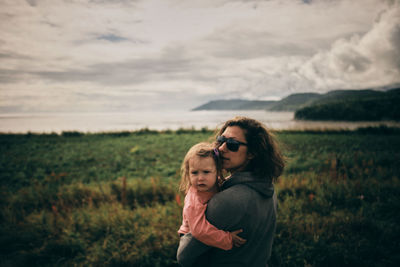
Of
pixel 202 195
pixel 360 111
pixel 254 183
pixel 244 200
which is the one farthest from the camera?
pixel 360 111

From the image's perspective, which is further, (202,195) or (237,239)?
(202,195)

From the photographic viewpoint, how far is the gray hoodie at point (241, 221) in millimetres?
1469

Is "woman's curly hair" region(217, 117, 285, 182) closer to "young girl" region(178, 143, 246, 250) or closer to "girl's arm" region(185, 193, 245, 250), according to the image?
"young girl" region(178, 143, 246, 250)

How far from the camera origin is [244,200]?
57.9 inches

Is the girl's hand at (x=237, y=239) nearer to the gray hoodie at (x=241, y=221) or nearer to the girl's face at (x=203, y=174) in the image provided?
the gray hoodie at (x=241, y=221)

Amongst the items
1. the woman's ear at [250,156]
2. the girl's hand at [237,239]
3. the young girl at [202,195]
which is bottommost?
the girl's hand at [237,239]

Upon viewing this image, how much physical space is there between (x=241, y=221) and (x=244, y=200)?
170 mm

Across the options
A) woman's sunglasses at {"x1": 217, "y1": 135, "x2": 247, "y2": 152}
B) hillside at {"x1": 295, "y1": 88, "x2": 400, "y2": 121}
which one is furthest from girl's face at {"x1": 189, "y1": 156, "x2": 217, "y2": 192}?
hillside at {"x1": 295, "y1": 88, "x2": 400, "y2": 121}

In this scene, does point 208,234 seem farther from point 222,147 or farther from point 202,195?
point 222,147

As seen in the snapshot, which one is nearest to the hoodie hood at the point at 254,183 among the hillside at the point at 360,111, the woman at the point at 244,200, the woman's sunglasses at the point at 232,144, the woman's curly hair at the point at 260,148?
the woman at the point at 244,200

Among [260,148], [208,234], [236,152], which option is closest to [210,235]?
[208,234]

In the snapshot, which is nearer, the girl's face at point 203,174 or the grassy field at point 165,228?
the girl's face at point 203,174

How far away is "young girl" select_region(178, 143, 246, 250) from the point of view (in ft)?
4.96

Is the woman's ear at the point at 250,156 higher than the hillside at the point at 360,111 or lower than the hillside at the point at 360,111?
lower
